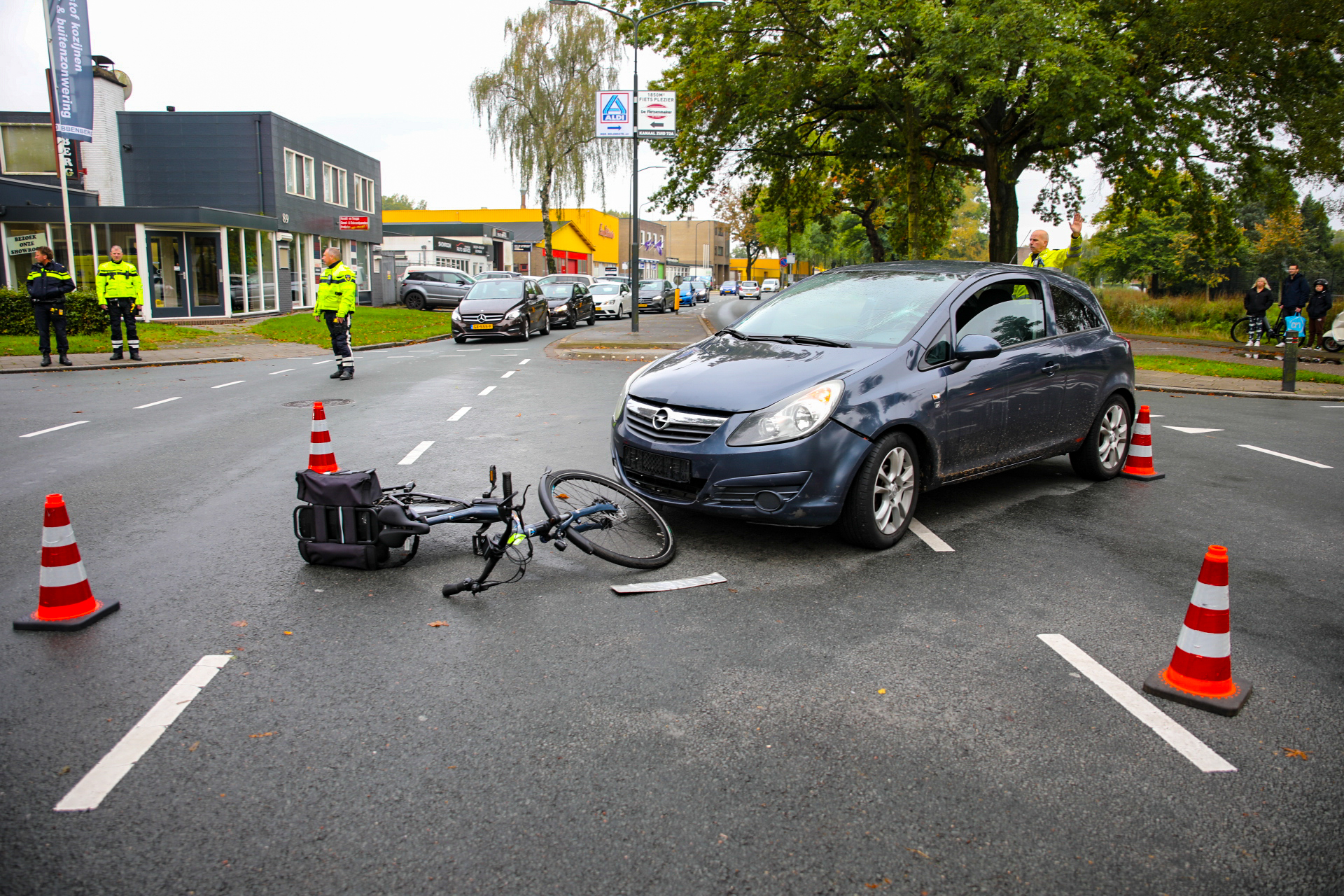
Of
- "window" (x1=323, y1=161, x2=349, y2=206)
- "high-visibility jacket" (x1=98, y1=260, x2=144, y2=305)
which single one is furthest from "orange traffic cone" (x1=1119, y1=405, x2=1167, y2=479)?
"window" (x1=323, y1=161, x2=349, y2=206)

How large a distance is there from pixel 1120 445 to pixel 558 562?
5.10 metres

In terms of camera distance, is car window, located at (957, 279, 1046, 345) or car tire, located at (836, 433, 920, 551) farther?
car window, located at (957, 279, 1046, 345)

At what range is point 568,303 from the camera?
1244 inches

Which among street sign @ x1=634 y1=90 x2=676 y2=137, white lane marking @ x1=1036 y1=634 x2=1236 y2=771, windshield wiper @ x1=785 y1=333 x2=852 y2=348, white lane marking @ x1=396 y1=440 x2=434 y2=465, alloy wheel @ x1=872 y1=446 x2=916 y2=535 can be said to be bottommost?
white lane marking @ x1=1036 y1=634 x2=1236 y2=771

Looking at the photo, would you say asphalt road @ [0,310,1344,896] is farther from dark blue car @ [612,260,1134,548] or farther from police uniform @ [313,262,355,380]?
police uniform @ [313,262,355,380]

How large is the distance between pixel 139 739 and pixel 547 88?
4860 centimetres

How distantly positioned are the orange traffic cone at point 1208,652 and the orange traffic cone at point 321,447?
17.4 ft

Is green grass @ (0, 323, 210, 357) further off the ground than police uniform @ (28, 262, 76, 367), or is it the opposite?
police uniform @ (28, 262, 76, 367)

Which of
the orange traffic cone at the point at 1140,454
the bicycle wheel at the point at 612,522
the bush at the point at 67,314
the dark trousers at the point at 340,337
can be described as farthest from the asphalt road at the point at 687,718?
the bush at the point at 67,314

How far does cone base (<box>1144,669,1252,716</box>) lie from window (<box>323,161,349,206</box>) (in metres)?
41.1

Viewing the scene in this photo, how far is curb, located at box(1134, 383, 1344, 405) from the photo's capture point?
14.4 m

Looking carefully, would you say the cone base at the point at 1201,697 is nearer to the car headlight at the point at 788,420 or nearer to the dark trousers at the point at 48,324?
the car headlight at the point at 788,420

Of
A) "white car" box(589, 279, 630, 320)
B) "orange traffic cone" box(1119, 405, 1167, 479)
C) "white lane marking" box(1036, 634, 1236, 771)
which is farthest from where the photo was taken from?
"white car" box(589, 279, 630, 320)

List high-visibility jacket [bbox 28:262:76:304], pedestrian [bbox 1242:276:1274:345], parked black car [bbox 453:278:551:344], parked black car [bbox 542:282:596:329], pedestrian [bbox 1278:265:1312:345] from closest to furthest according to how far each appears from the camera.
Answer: high-visibility jacket [bbox 28:262:76:304] → pedestrian [bbox 1278:265:1312:345] → pedestrian [bbox 1242:276:1274:345] → parked black car [bbox 453:278:551:344] → parked black car [bbox 542:282:596:329]
